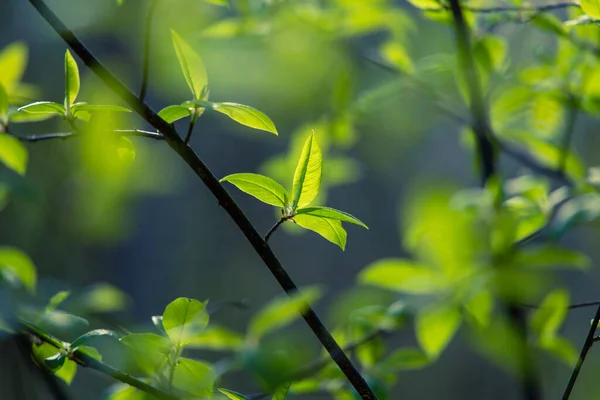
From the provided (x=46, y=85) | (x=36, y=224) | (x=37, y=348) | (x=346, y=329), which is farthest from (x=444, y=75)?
(x=46, y=85)

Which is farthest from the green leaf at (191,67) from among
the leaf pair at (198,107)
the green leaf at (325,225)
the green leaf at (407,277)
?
the green leaf at (407,277)

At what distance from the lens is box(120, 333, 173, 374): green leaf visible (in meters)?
0.36

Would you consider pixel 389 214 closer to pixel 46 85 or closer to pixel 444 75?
pixel 46 85

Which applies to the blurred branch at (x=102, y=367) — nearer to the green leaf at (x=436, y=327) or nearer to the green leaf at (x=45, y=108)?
the green leaf at (x=45, y=108)

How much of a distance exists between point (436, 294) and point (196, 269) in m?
2.37

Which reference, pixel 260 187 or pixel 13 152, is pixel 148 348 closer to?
pixel 260 187

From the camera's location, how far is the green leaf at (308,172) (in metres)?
0.40

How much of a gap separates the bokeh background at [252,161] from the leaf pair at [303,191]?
0.08 meters

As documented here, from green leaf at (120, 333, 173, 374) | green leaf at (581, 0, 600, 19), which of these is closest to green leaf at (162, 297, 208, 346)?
green leaf at (120, 333, 173, 374)

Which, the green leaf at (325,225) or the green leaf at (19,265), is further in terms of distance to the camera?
the green leaf at (19,265)

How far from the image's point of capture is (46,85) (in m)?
2.32

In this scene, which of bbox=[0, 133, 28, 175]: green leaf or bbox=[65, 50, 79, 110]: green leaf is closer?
bbox=[65, 50, 79, 110]: green leaf

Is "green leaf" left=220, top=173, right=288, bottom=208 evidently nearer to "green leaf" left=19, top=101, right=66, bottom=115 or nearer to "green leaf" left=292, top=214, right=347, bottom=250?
"green leaf" left=292, top=214, right=347, bottom=250

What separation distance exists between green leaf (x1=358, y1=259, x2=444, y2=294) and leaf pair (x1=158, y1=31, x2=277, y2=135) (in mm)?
215
